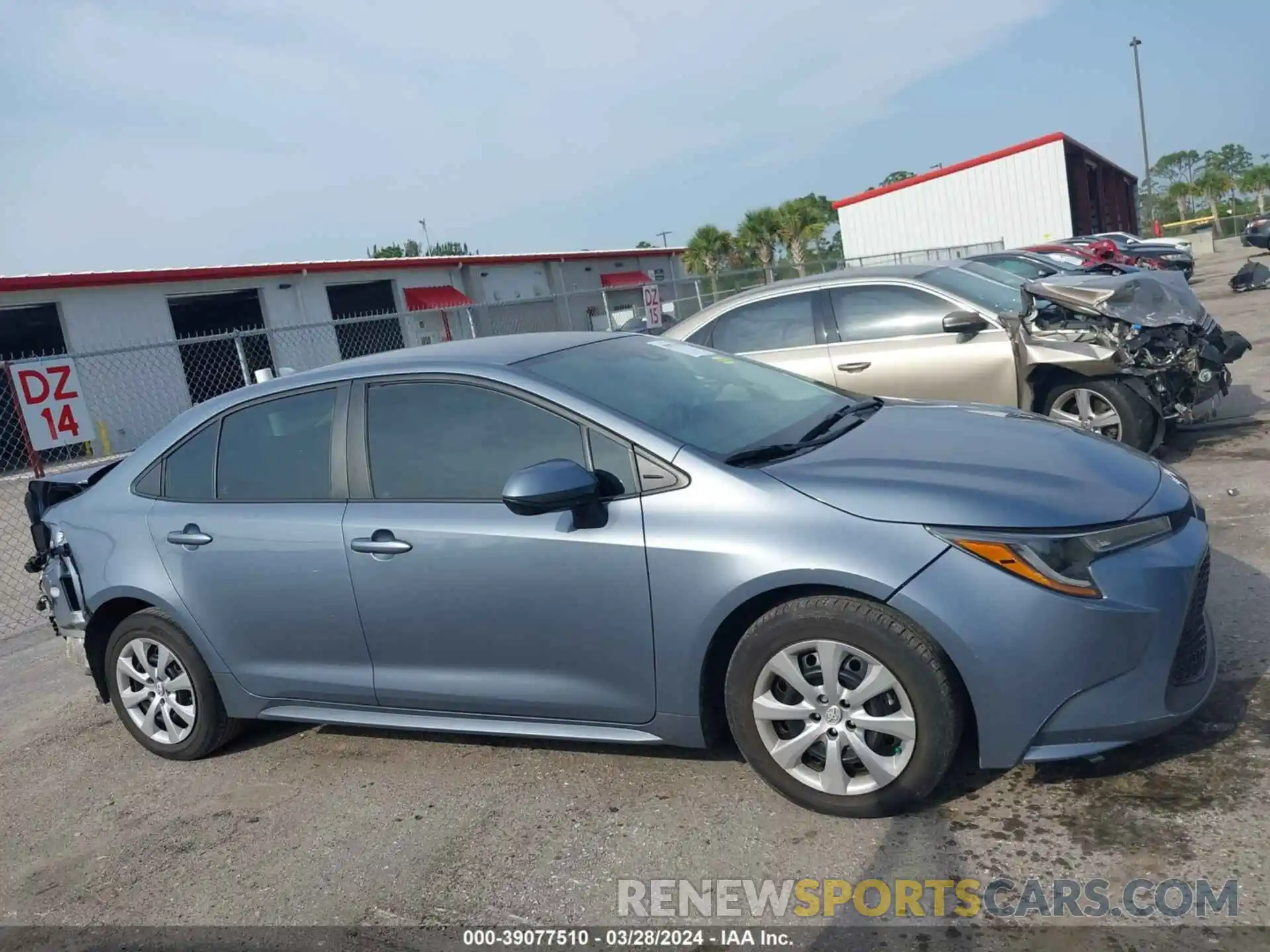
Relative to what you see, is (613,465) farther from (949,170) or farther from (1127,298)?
(949,170)

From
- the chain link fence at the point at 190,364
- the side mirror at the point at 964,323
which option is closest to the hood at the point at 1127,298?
the side mirror at the point at 964,323

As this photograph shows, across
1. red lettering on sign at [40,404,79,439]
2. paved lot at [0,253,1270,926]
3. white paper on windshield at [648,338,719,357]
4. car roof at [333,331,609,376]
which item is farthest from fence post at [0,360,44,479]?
white paper on windshield at [648,338,719,357]

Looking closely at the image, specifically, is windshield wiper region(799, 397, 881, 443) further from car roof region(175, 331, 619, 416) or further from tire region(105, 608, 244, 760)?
tire region(105, 608, 244, 760)

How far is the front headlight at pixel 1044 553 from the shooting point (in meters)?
3.19

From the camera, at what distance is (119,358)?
22.5 metres

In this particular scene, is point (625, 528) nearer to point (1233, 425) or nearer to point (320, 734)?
point (320, 734)

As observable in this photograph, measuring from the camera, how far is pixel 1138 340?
7.31 meters

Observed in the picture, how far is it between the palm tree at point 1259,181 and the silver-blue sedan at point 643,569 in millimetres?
88728

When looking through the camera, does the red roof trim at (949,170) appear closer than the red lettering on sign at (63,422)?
No

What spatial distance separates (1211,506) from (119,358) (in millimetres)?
21480

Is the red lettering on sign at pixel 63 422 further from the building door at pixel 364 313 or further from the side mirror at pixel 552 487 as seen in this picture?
the building door at pixel 364 313

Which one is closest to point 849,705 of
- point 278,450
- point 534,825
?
point 534,825

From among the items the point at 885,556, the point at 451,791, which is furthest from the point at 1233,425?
the point at 451,791

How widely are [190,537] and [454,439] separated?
1.33 meters
